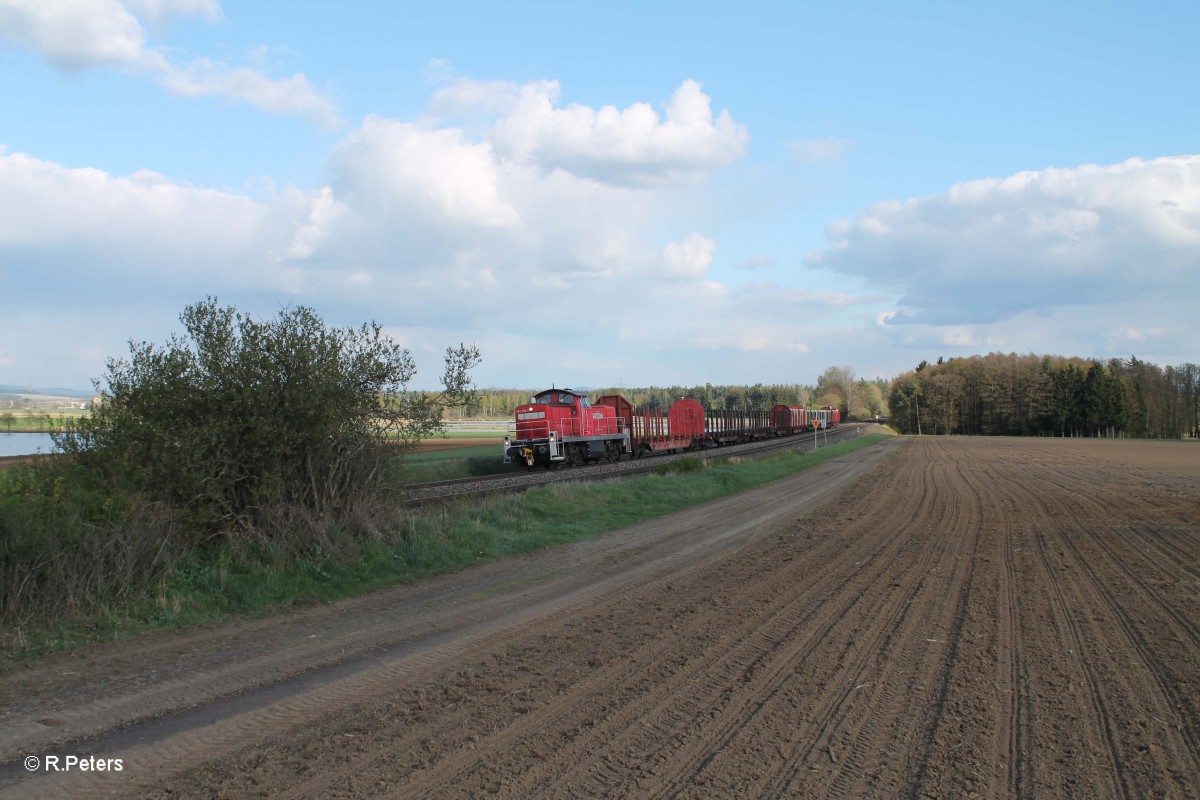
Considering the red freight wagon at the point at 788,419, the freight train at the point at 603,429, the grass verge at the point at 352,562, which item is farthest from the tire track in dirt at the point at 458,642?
the red freight wagon at the point at 788,419

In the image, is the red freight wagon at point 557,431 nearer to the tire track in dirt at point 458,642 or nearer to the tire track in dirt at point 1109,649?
the tire track in dirt at point 458,642

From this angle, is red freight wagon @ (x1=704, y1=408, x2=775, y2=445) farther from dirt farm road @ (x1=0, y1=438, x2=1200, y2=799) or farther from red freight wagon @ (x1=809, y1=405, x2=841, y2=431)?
dirt farm road @ (x1=0, y1=438, x2=1200, y2=799)

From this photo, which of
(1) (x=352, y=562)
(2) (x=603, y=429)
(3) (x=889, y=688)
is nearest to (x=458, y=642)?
(1) (x=352, y=562)

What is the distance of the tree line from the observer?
329 feet

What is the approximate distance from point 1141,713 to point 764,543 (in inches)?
312

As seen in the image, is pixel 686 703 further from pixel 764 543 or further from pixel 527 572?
pixel 764 543

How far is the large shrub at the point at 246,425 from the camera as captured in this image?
922cm

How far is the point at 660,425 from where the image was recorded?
139ft

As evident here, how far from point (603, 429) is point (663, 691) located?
2972cm

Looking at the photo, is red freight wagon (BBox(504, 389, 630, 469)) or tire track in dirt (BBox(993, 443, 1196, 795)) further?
red freight wagon (BBox(504, 389, 630, 469))

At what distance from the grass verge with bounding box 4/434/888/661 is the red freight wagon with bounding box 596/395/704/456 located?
20143mm

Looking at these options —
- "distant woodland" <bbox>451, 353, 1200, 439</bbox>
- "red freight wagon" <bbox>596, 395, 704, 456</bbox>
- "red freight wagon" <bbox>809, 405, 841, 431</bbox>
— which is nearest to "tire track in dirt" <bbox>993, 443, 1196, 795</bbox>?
"red freight wagon" <bbox>596, 395, 704, 456</bbox>

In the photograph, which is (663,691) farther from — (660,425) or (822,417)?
(822,417)

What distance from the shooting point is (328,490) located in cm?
1071
